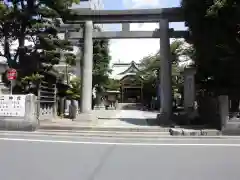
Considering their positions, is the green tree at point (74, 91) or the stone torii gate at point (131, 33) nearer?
the stone torii gate at point (131, 33)

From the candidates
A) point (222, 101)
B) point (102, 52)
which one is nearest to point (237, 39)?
point (222, 101)

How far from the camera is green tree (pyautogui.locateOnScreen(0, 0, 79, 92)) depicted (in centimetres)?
2000

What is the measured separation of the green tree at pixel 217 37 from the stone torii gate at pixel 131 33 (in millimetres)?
2064

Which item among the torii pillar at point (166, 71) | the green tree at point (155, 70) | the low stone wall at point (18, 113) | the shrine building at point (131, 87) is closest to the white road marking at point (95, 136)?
the low stone wall at point (18, 113)

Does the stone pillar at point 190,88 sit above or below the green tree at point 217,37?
below

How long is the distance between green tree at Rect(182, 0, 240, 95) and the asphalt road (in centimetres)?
542

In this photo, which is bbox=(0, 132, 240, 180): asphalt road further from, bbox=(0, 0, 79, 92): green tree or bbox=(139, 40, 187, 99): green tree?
bbox=(139, 40, 187, 99): green tree

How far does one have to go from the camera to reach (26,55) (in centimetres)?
2069

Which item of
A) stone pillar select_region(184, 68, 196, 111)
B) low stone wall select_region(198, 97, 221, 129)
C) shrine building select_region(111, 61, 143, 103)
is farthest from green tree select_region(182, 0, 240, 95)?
shrine building select_region(111, 61, 143, 103)

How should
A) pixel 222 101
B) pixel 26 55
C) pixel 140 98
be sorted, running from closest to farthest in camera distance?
pixel 222 101 → pixel 26 55 → pixel 140 98

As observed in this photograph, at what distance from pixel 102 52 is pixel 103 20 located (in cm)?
1795

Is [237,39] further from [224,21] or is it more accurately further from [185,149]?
[185,149]

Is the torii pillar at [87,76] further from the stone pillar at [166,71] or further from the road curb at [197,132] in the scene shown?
the road curb at [197,132]

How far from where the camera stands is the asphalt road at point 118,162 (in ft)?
22.5
